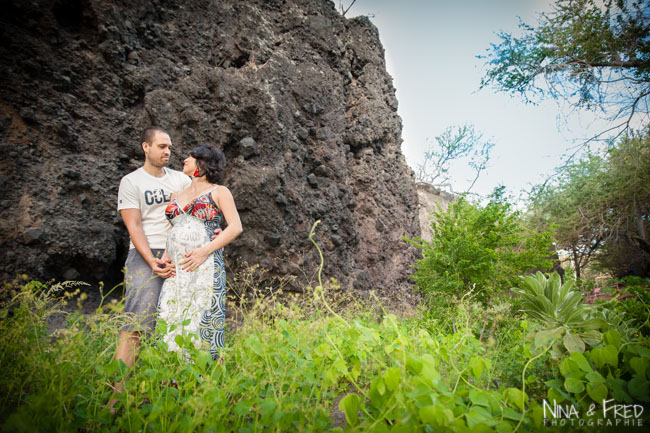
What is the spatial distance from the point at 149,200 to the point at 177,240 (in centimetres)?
45

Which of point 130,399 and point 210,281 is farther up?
point 210,281

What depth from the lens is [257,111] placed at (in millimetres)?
4918

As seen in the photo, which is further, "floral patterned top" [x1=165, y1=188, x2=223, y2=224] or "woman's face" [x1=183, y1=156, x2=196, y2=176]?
"woman's face" [x1=183, y1=156, x2=196, y2=176]

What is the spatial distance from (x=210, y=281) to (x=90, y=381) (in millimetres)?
1074

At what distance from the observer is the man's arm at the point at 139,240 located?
2.62 metres

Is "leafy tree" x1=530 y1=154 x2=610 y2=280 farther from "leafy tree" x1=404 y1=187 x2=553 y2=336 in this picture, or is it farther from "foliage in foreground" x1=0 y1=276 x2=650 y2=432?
"foliage in foreground" x1=0 y1=276 x2=650 y2=432

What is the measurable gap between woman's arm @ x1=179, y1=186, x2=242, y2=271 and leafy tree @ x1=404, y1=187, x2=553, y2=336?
10.9 feet

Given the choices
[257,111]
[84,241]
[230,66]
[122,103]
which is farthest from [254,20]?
[84,241]

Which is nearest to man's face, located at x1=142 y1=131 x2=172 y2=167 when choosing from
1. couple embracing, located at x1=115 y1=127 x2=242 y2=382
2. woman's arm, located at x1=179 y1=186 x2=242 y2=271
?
couple embracing, located at x1=115 y1=127 x2=242 y2=382

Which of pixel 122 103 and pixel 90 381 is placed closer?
pixel 90 381

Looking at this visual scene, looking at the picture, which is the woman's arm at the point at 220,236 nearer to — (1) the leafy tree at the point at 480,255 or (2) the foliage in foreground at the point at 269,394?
(2) the foliage in foreground at the point at 269,394

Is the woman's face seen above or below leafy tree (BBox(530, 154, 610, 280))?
below

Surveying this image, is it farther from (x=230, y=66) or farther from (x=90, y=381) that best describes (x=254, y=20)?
(x=90, y=381)

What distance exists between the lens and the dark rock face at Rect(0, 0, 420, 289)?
3.44 meters
